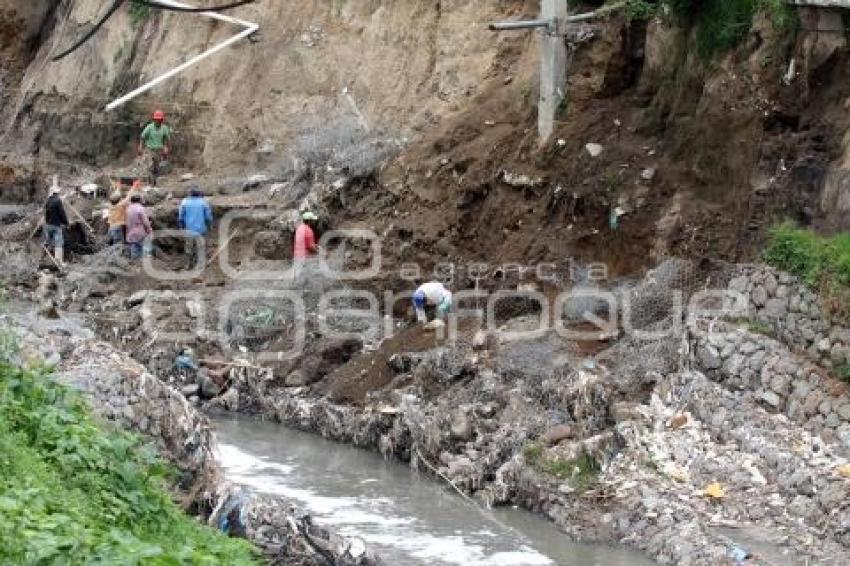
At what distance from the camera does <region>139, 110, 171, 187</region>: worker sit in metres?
24.1

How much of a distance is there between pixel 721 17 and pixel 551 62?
7.83ft

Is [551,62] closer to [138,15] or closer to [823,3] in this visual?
[823,3]

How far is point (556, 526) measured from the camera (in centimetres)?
1406

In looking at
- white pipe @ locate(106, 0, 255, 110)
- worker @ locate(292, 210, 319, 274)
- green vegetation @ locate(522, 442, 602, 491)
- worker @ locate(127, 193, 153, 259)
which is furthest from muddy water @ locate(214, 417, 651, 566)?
white pipe @ locate(106, 0, 255, 110)

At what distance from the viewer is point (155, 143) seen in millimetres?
24141

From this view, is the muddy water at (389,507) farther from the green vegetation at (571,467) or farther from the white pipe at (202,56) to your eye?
the white pipe at (202,56)

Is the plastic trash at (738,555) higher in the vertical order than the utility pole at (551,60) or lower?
lower

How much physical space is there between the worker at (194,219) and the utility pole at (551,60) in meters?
4.82

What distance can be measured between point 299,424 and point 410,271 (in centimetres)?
298

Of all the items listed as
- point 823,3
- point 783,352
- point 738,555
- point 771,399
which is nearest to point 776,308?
point 783,352

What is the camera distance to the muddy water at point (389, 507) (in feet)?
43.7

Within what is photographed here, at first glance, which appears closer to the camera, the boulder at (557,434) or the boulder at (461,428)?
the boulder at (557,434)

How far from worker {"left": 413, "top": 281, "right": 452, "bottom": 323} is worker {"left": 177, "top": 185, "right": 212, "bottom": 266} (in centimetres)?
448

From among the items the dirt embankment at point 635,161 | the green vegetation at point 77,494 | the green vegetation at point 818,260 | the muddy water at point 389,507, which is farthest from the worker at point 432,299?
the green vegetation at point 77,494
